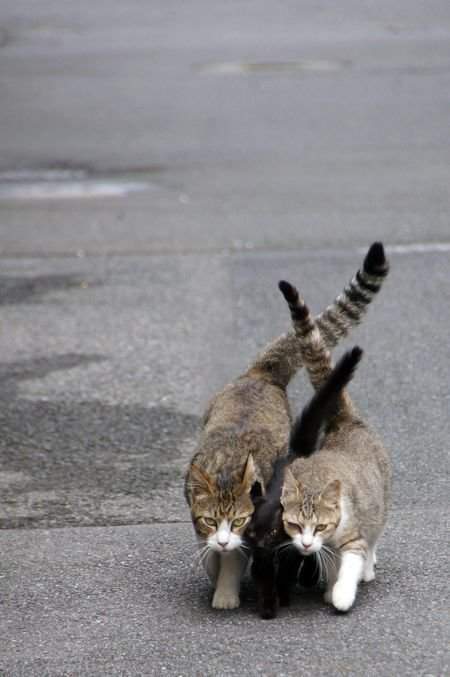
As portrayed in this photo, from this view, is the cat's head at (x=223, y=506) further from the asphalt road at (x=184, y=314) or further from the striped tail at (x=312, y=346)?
the striped tail at (x=312, y=346)

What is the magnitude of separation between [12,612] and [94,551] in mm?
683

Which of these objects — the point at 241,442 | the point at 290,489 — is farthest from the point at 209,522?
the point at 241,442

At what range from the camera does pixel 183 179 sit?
534 inches

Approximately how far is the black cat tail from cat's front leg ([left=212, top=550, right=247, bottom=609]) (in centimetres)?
64

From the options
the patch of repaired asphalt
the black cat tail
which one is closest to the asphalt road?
the patch of repaired asphalt

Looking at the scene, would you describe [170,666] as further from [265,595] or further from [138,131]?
[138,131]

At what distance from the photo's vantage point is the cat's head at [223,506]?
5117mm

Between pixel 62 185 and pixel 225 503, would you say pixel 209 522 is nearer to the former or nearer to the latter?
pixel 225 503

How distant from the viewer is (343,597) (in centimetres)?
507

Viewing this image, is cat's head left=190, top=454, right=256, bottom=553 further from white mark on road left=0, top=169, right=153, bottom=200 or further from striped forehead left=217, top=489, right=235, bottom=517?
white mark on road left=0, top=169, right=153, bottom=200

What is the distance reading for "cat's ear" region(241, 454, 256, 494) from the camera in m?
5.18

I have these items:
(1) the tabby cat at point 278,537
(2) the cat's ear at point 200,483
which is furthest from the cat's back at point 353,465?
(2) the cat's ear at point 200,483

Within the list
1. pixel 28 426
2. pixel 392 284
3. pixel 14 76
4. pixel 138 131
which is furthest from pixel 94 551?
pixel 14 76

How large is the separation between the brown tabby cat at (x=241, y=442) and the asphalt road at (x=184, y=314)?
25cm
